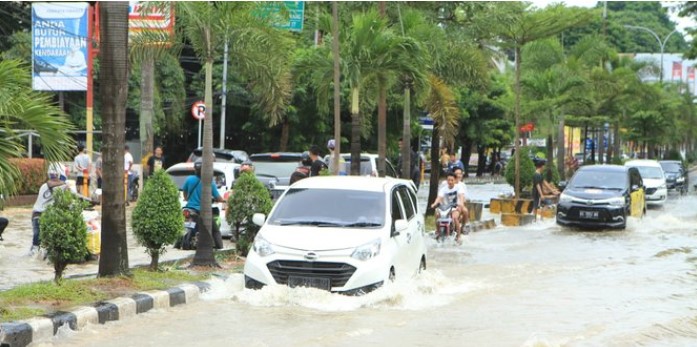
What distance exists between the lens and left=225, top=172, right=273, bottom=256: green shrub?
1498 centimetres

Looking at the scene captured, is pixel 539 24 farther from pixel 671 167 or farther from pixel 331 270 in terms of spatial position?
pixel 671 167

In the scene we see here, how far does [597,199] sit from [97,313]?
54.9ft

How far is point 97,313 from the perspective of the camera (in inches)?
384

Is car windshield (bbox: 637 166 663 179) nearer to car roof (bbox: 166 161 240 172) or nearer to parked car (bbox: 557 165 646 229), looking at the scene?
parked car (bbox: 557 165 646 229)

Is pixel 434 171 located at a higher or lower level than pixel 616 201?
higher

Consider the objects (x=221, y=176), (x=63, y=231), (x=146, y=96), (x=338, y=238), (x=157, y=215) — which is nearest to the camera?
(x=63, y=231)

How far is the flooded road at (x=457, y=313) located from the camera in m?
9.39

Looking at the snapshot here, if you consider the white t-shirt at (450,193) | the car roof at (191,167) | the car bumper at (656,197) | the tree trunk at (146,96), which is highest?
the tree trunk at (146,96)

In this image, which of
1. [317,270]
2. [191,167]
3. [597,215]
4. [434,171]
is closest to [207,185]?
[317,270]

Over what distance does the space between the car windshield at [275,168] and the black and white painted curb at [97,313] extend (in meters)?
10.4

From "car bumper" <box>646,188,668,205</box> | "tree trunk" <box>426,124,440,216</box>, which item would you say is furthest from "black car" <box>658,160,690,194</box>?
"tree trunk" <box>426,124,440,216</box>

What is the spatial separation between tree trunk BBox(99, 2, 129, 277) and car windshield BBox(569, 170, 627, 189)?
1607 centimetres

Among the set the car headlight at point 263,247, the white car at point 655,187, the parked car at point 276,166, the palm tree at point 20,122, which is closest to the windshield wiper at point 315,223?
the car headlight at point 263,247

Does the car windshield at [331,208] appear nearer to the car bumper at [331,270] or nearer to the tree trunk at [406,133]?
the car bumper at [331,270]
